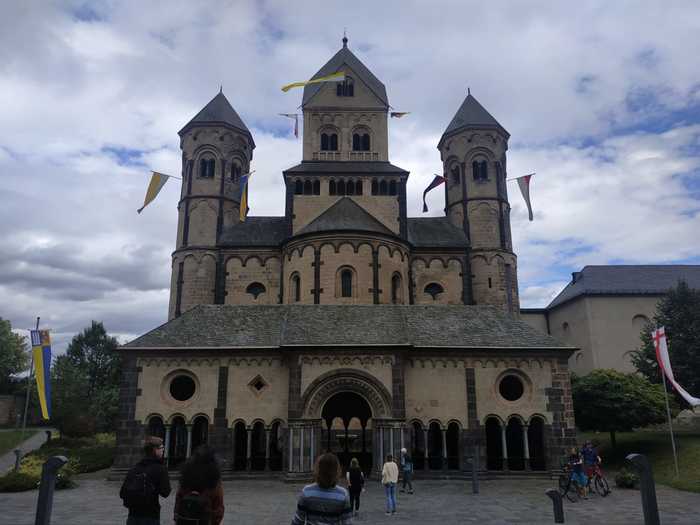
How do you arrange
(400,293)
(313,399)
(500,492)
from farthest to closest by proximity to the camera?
(400,293), (313,399), (500,492)

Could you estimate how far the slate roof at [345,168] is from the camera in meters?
44.2

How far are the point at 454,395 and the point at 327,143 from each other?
1184 inches

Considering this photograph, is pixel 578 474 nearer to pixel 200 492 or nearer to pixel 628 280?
pixel 200 492

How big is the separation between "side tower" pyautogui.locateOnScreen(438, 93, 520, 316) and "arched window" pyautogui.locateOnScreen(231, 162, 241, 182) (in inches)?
761

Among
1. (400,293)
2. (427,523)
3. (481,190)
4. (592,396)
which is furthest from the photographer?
(481,190)

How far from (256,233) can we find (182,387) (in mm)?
21299

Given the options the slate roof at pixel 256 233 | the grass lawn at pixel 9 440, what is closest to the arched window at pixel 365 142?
the slate roof at pixel 256 233

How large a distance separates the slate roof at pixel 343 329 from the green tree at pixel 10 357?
50.7 m

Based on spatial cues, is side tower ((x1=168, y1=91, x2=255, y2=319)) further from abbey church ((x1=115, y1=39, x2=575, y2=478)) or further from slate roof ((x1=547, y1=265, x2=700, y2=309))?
slate roof ((x1=547, y1=265, x2=700, y2=309))

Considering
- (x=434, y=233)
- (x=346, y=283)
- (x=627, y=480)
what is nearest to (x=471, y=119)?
(x=434, y=233)

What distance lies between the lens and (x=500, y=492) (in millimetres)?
20719

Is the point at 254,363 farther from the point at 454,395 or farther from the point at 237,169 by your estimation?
the point at 237,169

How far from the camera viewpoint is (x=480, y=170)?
157 ft

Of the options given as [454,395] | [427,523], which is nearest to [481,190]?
[454,395]
